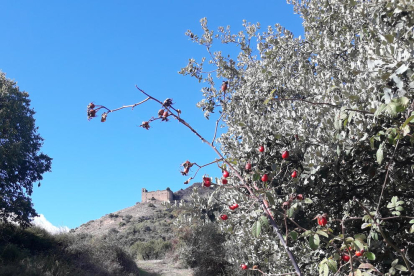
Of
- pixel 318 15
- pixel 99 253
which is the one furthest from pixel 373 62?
pixel 99 253

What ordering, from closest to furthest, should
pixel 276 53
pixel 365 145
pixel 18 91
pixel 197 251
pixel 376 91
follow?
pixel 376 91
pixel 365 145
pixel 276 53
pixel 197 251
pixel 18 91

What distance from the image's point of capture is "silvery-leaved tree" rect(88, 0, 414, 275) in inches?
84.4

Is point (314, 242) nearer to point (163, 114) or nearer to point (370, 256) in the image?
point (370, 256)

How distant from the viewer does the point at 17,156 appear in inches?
617

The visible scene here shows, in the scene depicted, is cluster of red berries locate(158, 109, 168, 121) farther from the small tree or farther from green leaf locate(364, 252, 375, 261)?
the small tree

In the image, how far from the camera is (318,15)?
4.39 meters

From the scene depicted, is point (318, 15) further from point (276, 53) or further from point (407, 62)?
point (407, 62)

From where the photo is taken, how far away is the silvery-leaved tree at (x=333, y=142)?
84.4 inches

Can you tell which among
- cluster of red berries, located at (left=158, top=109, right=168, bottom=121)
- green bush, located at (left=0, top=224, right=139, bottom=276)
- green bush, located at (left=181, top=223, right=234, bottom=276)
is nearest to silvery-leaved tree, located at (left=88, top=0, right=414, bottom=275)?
cluster of red berries, located at (left=158, top=109, right=168, bottom=121)

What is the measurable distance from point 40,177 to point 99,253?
6.04 m

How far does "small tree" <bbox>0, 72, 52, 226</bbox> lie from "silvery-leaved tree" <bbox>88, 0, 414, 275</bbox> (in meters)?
13.6

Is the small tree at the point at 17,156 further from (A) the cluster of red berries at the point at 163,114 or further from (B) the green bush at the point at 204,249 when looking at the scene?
(A) the cluster of red berries at the point at 163,114

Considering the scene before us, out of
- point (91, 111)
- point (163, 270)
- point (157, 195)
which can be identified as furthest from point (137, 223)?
point (91, 111)

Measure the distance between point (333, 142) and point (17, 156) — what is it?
53.8 feet
